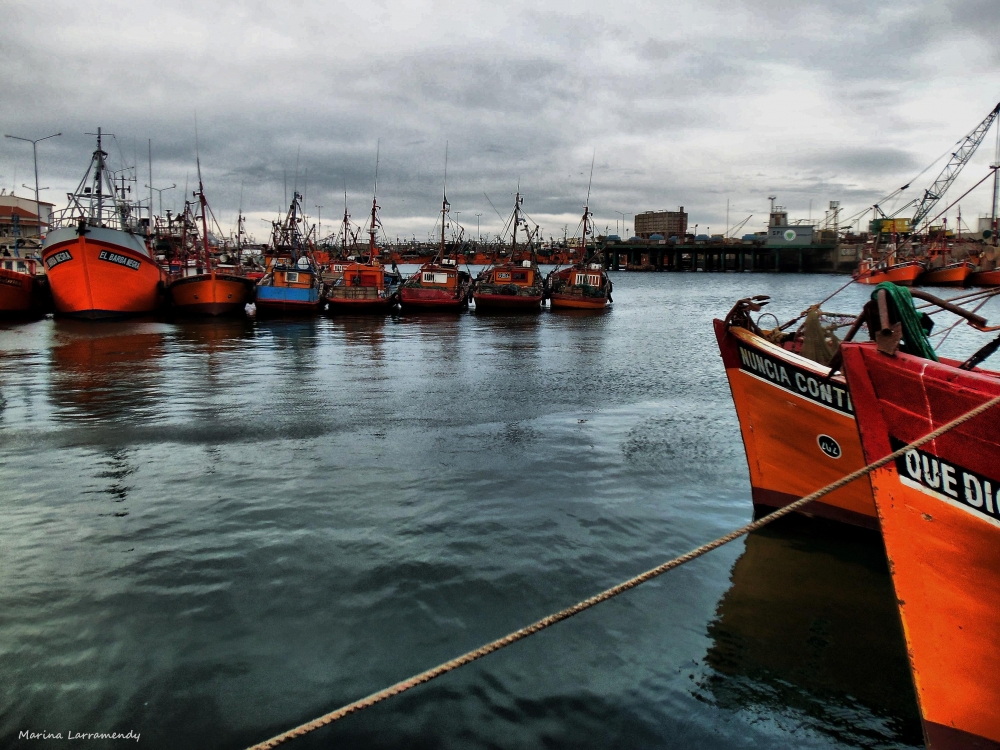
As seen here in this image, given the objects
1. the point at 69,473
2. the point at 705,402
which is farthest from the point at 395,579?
the point at 705,402

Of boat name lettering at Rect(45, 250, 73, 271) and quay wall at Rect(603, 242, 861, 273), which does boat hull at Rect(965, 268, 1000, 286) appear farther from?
boat name lettering at Rect(45, 250, 73, 271)

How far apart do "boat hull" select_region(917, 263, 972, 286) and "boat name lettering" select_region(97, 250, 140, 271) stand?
7117 centimetres

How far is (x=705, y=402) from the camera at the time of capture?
1472 centimetres

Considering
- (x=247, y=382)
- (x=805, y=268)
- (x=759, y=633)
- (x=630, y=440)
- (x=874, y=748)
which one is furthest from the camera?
(x=805, y=268)

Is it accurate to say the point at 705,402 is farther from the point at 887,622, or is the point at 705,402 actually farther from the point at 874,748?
the point at 874,748

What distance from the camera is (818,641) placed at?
17.5 feet

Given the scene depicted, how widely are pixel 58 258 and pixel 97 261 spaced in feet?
6.80

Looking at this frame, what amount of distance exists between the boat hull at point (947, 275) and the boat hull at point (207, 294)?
218 feet

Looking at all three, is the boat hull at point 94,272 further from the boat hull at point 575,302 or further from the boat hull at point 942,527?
the boat hull at point 942,527

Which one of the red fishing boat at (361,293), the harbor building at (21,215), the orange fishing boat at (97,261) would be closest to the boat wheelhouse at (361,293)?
the red fishing boat at (361,293)

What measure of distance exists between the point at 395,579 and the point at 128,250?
112 feet

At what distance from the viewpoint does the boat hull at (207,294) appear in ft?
117

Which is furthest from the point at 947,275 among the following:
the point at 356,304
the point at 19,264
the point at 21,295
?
the point at 19,264

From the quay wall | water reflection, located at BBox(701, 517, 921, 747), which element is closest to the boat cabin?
water reflection, located at BBox(701, 517, 921, 747)
